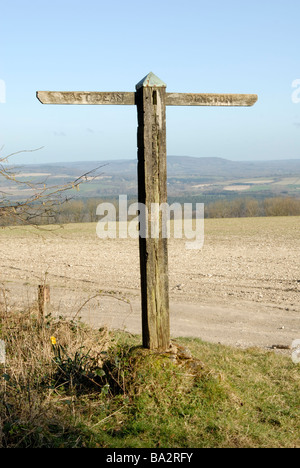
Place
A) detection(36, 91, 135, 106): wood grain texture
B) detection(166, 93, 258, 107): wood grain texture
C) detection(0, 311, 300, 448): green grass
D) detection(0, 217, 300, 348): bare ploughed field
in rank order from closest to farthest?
detection(0, 311, 300, 448): green grass → detection(36, 91, 135, 106): wood grain texture → detection(166, 93, 258, 107): wood grain texture → detection(0, 217, 300, 348): bare ploughed field

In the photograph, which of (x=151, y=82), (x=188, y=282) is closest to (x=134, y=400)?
(x=151, y=82)

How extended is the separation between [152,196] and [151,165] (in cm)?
32

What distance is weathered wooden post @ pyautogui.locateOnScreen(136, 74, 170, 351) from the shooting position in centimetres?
495

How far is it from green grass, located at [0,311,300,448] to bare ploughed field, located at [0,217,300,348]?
810mm

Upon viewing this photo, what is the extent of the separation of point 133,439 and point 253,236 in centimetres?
1974

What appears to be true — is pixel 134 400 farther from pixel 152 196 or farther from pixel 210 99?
pixel 210 99

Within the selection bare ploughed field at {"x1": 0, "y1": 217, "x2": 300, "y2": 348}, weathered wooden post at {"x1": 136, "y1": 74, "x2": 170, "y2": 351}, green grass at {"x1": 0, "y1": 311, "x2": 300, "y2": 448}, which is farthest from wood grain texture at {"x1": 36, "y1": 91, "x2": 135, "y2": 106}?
green grass at {"x1": 0, "y1": 311, "x2": 300, "y2": 448}

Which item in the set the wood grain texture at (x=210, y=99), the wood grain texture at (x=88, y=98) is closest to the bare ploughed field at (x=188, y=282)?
the wood grain texture at (x=88, y=98)

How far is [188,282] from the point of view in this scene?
13.2 m

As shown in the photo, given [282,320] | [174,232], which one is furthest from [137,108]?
[174,232]

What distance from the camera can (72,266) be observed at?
16281 mm

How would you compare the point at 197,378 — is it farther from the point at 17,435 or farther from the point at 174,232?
Result: the point at 174,232

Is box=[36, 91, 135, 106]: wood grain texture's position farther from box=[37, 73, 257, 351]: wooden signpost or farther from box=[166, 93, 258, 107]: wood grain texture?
box=[166, 93, 258, 107]: wood grain texture
